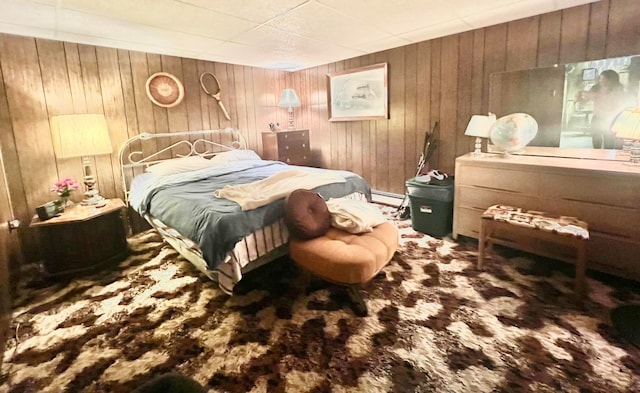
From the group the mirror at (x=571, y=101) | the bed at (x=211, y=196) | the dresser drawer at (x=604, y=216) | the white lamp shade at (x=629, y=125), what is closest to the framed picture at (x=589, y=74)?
the mirror at (x=571, y=101)

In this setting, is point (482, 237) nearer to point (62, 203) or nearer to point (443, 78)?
point (443, 78)

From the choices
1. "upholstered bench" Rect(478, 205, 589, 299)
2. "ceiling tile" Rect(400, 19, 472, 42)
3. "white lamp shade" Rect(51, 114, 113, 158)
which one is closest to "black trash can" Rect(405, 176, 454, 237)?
"upholstered bench" Rect(478, 205, 589, 299)

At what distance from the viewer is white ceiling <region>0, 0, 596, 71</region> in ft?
8.15

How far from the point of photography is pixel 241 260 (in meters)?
2.24

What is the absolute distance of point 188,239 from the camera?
7.85ft

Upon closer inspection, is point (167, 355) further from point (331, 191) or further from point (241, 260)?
point (331, 191)

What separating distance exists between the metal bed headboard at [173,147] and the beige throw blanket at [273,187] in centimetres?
177

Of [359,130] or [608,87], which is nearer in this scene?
[608,87]

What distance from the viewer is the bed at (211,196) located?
2.19 meters

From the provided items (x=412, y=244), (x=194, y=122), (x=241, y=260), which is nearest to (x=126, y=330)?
(x=241, y=260)

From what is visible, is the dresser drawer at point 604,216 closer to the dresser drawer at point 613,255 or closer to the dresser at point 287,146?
the dresser drawer at point 613,255

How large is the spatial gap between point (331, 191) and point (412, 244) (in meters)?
1.01

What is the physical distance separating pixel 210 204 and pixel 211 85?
269 centimetres

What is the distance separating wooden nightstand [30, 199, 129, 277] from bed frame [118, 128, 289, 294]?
0.35 metres
